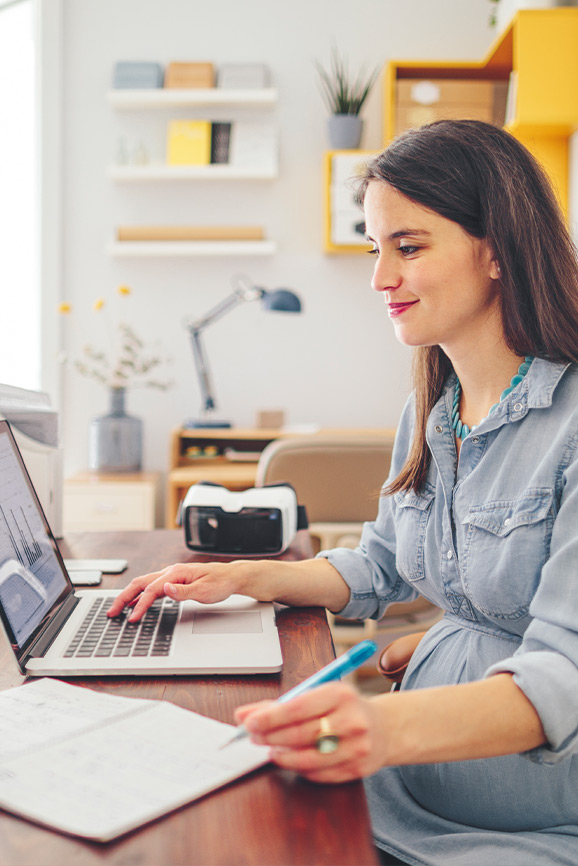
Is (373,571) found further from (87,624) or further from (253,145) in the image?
(253,145)

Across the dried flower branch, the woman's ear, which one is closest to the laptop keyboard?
the woman's ear

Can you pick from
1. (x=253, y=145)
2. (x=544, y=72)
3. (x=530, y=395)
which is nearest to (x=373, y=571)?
(x=530, y=395)

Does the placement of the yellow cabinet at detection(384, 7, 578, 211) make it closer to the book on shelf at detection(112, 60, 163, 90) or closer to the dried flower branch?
the book on shelf at detection(112, 60, 163, 90)

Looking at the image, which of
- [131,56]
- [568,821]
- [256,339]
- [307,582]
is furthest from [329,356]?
[568,821]

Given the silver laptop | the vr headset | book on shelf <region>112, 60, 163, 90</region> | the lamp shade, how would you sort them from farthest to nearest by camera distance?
book on shelf <region>112, 60, 163, 90</region> → the lamp shade → the vr headset → the silver laptop

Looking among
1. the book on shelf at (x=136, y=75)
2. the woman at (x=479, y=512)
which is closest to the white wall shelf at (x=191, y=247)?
the book on shelf at (x=136, y=75)

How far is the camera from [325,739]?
58 cm

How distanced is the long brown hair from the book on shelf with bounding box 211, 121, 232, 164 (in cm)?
263

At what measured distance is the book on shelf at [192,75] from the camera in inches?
135

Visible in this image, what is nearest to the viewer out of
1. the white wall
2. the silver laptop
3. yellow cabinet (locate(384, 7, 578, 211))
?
the silver laptop

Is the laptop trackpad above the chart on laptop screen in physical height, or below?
below

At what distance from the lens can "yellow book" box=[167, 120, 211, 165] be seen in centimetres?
346

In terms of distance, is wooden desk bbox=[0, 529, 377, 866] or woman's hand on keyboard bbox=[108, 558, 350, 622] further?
woman's hand on keyboard bbox=[108, 558, 350, 622]

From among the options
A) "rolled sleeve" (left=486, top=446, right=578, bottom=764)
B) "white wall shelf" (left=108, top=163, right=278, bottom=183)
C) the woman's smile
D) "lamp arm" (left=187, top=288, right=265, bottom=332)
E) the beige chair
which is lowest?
the beige chair
